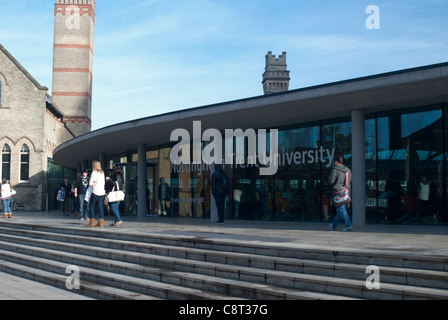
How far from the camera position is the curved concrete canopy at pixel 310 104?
12.2 meters

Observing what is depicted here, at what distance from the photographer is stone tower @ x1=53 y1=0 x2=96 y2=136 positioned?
4966 cm

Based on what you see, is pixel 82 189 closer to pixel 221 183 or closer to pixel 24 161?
pixel 221 183

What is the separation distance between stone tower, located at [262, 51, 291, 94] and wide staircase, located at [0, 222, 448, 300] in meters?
49.3

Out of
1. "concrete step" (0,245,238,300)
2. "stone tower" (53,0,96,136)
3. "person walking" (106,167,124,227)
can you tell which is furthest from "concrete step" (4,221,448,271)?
"stone tower" (53,0,96,136)

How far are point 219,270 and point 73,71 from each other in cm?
4560

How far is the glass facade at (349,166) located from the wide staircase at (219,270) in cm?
754

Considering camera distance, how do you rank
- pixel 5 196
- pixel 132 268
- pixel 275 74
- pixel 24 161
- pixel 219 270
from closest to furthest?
pixel 219 270
pixel 132 268
pixel 5 196
pixel 24 161
pixel 275 74

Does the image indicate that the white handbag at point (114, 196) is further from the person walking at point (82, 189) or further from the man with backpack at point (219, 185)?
the person walking at point (82, 189)

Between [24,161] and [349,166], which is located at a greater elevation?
[24,161]

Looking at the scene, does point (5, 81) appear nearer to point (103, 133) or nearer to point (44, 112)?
point (44, 112)

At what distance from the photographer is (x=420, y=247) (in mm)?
7922

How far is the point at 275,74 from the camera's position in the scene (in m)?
59.9
